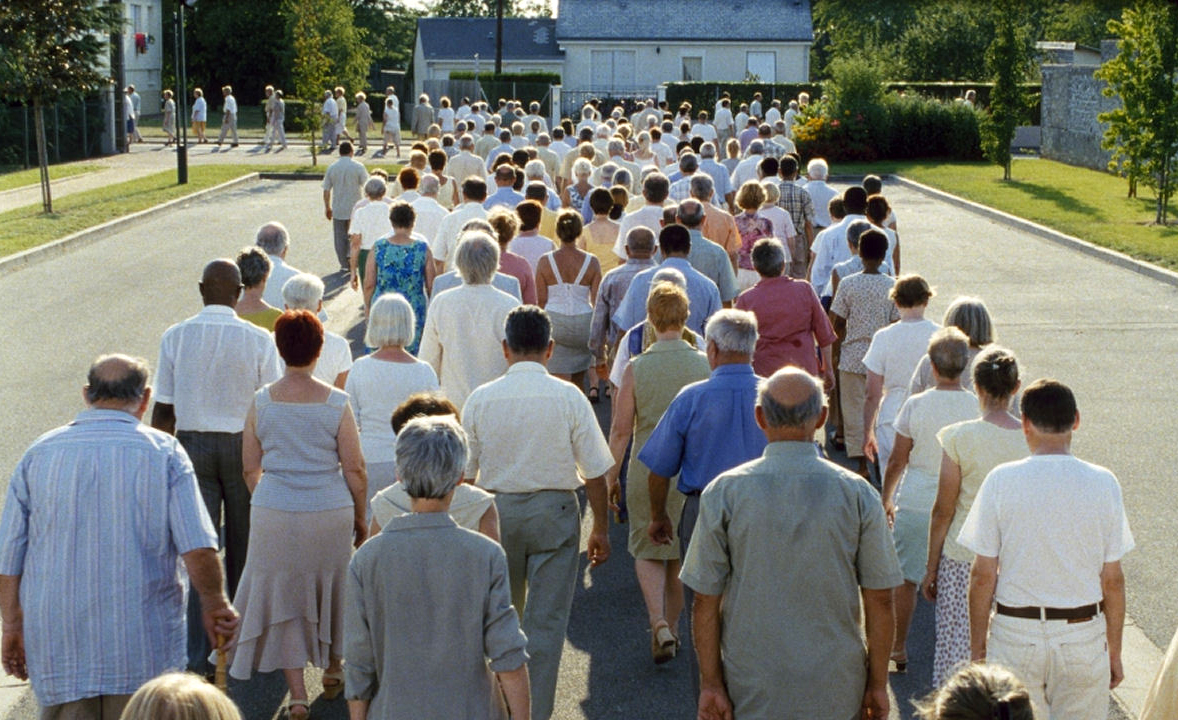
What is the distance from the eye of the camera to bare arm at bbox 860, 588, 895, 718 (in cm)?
493

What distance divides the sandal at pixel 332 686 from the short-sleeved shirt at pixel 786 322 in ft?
11.2

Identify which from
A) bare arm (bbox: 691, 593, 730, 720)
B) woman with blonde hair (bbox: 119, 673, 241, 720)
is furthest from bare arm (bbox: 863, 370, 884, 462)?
woman with blonde hair (bbox: 119, 673, 241, 720)

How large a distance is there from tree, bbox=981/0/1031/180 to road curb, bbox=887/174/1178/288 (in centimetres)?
225

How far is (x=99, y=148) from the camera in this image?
142 feet

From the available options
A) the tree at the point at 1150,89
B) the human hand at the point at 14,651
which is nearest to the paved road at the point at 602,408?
the human hand at the point at 14,651

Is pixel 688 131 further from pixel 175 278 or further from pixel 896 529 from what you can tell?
pixel 896 529

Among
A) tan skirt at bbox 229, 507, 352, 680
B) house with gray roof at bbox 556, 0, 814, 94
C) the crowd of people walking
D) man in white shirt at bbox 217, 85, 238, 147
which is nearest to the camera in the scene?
the crowd of people walking

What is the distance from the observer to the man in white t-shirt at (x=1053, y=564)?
5.12 metres

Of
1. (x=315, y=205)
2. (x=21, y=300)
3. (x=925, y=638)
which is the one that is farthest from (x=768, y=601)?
(x=315, y=205)

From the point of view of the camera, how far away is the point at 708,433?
21.0ft

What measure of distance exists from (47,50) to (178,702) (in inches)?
1001

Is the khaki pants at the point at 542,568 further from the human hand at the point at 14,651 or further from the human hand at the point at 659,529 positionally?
the human hand at the point at 14,651

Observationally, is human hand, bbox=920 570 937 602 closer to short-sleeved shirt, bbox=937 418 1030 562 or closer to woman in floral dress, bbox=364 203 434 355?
short-sleeved shirt, bbox=937 418 1030 562

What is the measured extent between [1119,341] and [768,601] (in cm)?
1214
